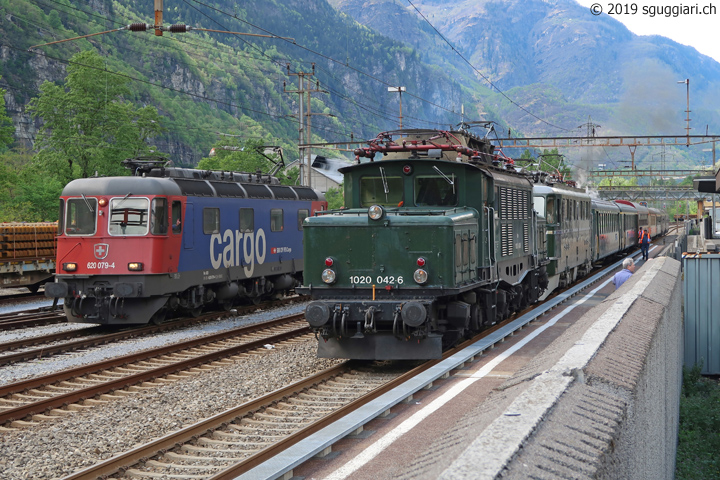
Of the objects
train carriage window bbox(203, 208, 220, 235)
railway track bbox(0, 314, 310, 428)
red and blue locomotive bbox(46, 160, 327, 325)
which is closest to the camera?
railway track bbox(0, 314, 310, 428)

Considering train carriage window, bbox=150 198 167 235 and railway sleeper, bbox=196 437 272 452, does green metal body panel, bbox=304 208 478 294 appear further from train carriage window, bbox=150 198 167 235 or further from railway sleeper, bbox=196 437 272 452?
train carriage window, bbox=150 198 167 235

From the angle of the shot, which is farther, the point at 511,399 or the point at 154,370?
the point at 154,370

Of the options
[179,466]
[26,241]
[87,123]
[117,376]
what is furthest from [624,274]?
[87,123]

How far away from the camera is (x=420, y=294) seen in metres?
11.3

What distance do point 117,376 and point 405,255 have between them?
502 centimetres

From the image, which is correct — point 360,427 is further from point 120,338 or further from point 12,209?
point 12,209

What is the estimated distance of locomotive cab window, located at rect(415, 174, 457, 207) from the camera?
12609 mm

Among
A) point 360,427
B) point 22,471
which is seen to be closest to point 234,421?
point 360,427

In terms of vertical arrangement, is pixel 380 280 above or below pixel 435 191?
below

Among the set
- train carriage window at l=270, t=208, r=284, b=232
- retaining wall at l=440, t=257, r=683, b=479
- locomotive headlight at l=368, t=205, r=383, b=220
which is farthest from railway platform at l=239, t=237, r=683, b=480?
train carriage window at l=270, t=208, r=284, b=232

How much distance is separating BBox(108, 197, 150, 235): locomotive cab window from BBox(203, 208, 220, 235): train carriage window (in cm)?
200

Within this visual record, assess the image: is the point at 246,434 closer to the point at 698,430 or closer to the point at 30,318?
the point at 698,430

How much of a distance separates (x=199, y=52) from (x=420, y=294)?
16123 centimetres

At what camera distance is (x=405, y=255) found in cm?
1139
